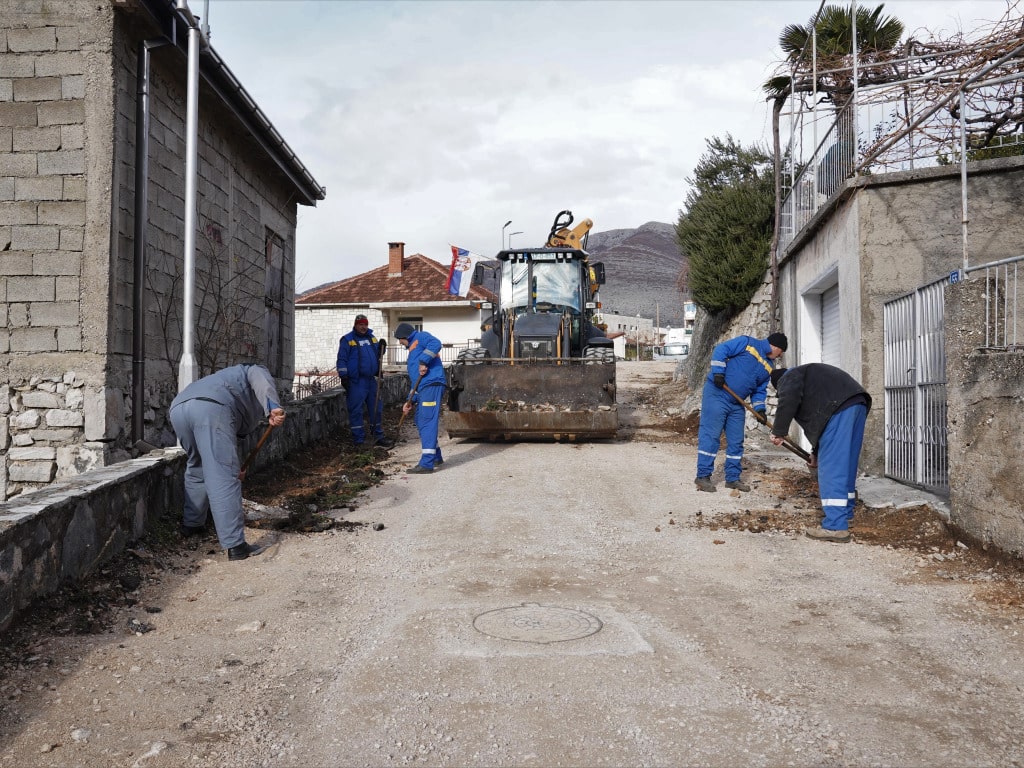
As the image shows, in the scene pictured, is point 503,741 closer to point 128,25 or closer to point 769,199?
point 128,25

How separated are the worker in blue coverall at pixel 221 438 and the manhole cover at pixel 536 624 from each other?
2.16 meters

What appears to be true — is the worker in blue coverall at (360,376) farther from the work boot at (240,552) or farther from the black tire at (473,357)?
the work boot at (240,552)

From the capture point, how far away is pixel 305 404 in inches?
423

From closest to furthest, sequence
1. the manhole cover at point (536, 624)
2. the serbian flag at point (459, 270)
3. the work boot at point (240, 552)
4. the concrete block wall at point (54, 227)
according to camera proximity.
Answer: the manhole cover at point (536, 624), the work boot at point (240, 552), the concrete block wall at point (54, 227), the serbian flag at point (459, 270)

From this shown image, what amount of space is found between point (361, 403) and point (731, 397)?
5.44m

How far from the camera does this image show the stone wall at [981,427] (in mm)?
5105

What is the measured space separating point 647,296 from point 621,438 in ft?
357

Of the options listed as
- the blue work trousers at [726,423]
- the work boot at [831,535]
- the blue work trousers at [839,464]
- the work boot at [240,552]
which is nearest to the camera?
the work boot at [240,552]

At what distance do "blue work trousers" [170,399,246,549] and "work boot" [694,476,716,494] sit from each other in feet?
14.6

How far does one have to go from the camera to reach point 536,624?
404 centimetres

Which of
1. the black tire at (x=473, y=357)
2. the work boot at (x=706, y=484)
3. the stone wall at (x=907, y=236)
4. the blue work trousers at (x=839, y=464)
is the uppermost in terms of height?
the stone wall at (x=907, y=236)

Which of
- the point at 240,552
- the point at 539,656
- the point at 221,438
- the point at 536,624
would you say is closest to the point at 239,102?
the point at 221,438

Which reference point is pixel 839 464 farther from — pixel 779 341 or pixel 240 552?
pixel 240 552

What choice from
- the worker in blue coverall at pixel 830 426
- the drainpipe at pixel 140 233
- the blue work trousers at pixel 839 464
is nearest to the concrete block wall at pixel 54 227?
the drainpipe at pixel 140 233
